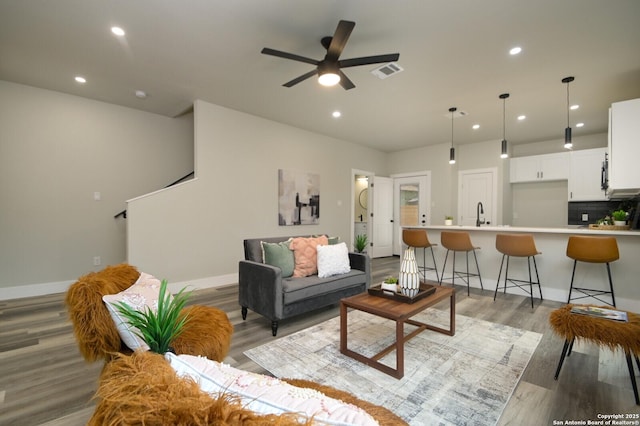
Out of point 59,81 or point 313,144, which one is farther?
point 313,144

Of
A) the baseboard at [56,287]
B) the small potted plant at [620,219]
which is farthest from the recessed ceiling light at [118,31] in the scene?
the small potted plant at [620,219]

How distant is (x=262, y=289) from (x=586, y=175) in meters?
6.40

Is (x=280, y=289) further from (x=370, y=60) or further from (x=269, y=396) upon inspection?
(x=370, y=60)

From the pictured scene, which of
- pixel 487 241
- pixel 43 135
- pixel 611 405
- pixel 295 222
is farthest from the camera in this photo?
pixel 295 222

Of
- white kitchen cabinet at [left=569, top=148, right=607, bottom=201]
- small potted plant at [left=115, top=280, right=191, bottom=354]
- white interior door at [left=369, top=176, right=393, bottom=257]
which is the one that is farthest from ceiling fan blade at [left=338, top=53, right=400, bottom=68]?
white kitchen cabinet at [left=569, top=148, right=607, bottom=201]

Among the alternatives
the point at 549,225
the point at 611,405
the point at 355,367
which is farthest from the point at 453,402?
the point at 549,225

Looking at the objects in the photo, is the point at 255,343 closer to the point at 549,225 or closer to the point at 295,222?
the point at 295,222

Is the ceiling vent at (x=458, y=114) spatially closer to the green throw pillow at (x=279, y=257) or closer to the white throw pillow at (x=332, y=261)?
the white throw pillow at (x=332, y=261)

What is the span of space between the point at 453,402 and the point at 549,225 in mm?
6004

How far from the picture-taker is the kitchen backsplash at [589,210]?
17.0ft

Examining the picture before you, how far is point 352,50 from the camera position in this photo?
9.34ft

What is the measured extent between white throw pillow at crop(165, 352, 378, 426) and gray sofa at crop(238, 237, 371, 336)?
6.13 ft

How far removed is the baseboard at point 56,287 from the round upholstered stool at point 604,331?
3.67m

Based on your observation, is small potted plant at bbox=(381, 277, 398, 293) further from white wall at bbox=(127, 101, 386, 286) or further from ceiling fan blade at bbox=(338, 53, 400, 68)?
white wall at bbox=(127, 101, 386, 286)
